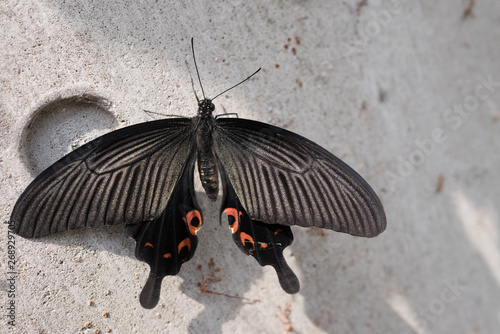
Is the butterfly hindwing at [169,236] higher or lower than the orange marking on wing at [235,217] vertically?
lower

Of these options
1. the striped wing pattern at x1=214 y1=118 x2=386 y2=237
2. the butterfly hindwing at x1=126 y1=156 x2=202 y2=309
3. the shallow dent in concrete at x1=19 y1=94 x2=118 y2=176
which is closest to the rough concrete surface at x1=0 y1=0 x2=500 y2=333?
the shallow dent in concrete at x1=19 y1=94 x2=118 y2=176

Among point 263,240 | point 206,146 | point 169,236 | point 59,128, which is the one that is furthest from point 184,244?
point 59,128

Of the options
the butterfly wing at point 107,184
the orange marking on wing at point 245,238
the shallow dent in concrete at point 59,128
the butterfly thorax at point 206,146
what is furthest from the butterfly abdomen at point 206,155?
the shallow dent in concrete at point 59,128

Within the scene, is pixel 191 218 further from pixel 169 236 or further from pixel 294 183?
pixel 294 183

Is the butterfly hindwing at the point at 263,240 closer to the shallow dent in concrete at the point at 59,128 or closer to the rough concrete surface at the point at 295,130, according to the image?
the rough concrete surface at the point at 295,130

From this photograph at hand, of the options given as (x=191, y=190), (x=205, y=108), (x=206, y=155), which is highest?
(x=205, y=108)

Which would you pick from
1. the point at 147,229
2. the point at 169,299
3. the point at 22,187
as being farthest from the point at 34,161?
the point at 169,299

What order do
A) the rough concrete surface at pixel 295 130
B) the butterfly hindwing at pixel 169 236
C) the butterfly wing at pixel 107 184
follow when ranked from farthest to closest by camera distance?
the rough concrete surface at pixel 295 130, the butterfly hindwing at pixel 169 236, the butterfly wing at pixel 107 184
